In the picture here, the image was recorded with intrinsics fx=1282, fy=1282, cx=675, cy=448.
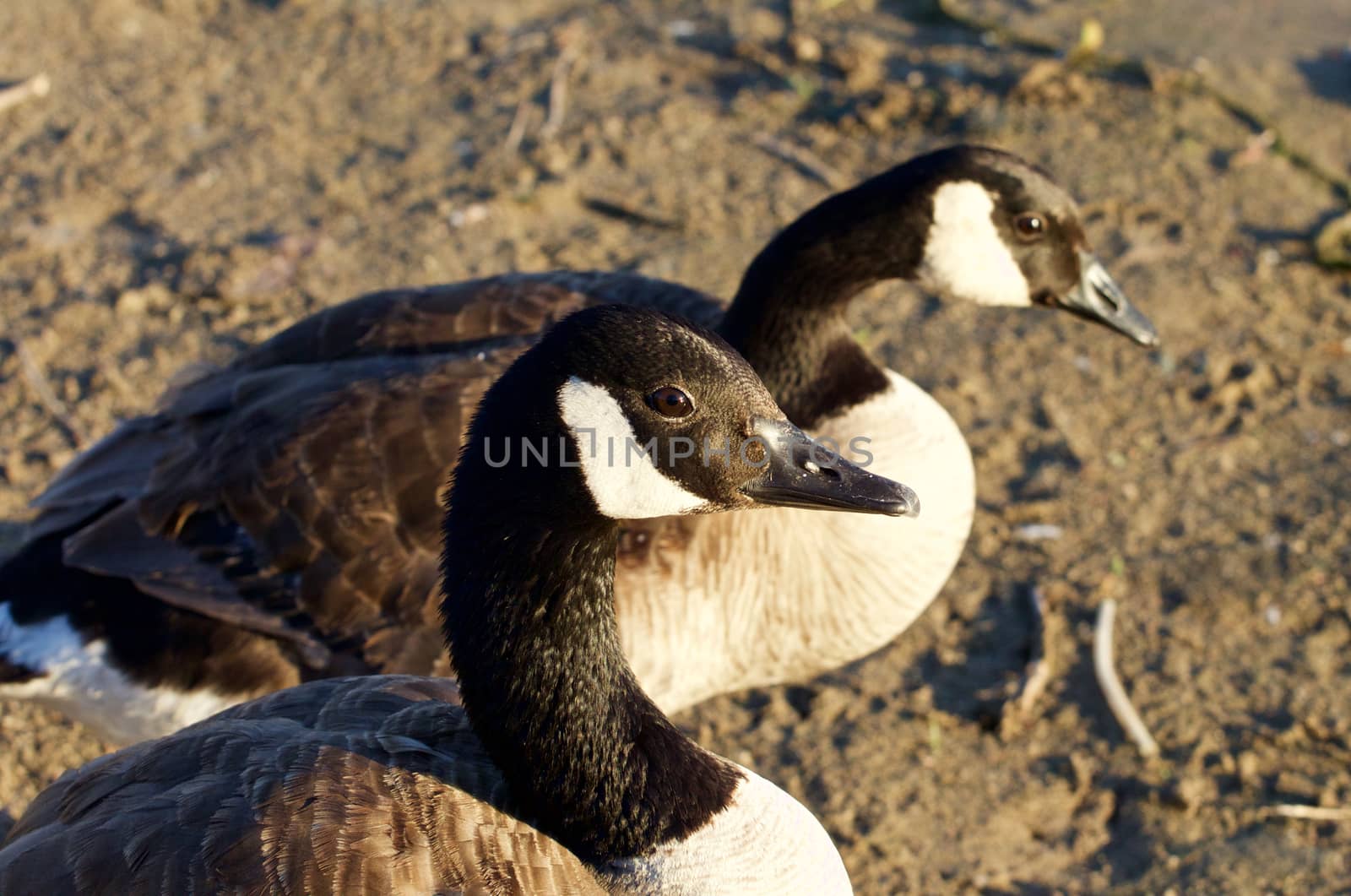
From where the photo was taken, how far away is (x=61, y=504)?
13.3 ft

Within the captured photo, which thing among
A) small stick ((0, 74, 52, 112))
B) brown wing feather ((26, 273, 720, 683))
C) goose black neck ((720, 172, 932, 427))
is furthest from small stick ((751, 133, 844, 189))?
small stick ((0, 74, 52, 112))

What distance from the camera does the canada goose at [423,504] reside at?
3748mm

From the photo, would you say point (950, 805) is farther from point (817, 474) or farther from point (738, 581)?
point (817, 474)

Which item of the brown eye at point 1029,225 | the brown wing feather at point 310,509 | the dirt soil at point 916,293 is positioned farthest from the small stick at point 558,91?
A: the brown eye at point 1029,225

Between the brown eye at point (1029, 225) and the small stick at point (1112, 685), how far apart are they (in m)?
1.49

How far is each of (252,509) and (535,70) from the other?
446cm

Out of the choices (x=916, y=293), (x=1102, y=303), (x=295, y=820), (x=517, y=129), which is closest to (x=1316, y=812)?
(x=1102, y=303)

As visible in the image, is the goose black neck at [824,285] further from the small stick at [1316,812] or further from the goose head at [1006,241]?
the small stick at [1316,812]

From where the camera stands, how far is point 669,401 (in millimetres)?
2582

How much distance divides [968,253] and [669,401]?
1953mm

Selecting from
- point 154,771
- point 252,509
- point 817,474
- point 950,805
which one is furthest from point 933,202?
point 154,771

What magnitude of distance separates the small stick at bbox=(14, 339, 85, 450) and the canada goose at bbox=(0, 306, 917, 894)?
279 centimetres

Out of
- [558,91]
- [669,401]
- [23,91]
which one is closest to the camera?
[669,401]

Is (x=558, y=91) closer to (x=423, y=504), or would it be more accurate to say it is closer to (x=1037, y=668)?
(x=423, y=504)
